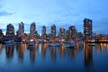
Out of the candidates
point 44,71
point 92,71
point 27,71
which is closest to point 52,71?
point 44,71

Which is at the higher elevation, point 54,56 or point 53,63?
point 54,56

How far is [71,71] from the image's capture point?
132ft

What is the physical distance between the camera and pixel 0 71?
3841 centimetres

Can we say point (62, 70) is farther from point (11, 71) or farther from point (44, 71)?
point (11, 71)

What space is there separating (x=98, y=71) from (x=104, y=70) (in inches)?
52.1

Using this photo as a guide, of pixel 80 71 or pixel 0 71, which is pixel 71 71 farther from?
pixel 0 71

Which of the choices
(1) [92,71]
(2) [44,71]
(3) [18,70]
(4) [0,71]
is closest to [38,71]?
(2) [44,71]

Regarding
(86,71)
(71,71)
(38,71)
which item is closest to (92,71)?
(86,71)

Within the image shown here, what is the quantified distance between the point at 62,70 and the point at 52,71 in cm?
184

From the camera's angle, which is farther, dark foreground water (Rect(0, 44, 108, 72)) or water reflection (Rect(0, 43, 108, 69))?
water reflection (Rect(0, 43, 108, 69))

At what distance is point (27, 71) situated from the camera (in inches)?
1554

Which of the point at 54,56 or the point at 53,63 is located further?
the point at 54,56

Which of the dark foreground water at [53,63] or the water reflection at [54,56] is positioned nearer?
the dark foreground water at [53,63]

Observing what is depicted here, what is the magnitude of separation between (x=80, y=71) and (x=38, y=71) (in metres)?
7.36
